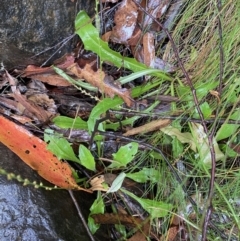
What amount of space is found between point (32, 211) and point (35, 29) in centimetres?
62

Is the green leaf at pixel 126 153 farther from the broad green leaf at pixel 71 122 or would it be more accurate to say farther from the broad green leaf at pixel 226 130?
the broad green leaf at pixel 226 130

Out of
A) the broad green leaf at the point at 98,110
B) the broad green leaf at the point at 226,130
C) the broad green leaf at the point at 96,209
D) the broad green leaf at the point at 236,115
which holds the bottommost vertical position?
the broad green leaf at the point at 96,209

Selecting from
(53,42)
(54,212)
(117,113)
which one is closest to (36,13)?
(53,42)

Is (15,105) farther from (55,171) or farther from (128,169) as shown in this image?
(128,169)

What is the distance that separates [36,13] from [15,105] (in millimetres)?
324

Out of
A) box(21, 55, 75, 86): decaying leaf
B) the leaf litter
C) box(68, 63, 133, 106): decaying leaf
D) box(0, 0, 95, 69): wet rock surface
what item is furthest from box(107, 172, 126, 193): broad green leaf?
box(0, 0, 95, 69): wet rock surface

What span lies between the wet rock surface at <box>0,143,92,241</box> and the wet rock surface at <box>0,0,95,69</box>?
36cm

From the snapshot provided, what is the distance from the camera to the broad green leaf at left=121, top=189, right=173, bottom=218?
1384 mm

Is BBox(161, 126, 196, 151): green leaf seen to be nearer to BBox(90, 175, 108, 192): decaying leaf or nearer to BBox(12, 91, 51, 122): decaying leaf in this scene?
BBox(90, 175, 108, 192): decaying leaf

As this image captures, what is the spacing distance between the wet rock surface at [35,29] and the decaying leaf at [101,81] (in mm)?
134

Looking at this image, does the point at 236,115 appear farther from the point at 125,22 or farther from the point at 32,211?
the point at 32,211

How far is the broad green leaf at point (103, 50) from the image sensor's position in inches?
59.0

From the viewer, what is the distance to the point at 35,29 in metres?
1.55

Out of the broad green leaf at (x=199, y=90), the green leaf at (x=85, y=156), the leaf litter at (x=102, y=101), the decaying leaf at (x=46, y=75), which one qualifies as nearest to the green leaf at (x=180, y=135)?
the leaf litter at (x=102, y=101)
